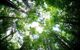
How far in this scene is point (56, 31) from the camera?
16.0m

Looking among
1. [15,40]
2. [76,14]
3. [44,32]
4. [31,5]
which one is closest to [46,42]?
[44,32]

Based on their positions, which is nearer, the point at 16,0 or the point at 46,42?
the point at 16,0

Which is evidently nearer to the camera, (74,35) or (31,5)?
(74,35)

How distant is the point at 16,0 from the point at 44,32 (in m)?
5.32

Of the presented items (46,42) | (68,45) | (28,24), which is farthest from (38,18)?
(68,45)

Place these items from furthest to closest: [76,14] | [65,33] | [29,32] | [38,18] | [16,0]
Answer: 1. [29,32]
2. [38,18]
3. [65,33]
4. [16,0]
5. [76,14]

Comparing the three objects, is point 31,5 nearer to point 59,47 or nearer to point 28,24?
point 28,24

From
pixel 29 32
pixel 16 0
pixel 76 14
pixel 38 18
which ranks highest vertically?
pixel 16 0

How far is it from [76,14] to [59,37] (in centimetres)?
396

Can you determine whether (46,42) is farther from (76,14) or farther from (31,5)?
(76,14)

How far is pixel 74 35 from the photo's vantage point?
1390 centimetres

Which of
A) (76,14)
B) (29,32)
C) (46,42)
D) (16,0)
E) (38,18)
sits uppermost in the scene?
(16,0)

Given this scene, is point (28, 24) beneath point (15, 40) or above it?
above

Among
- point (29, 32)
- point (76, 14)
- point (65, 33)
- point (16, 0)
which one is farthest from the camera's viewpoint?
point (29, 32)
